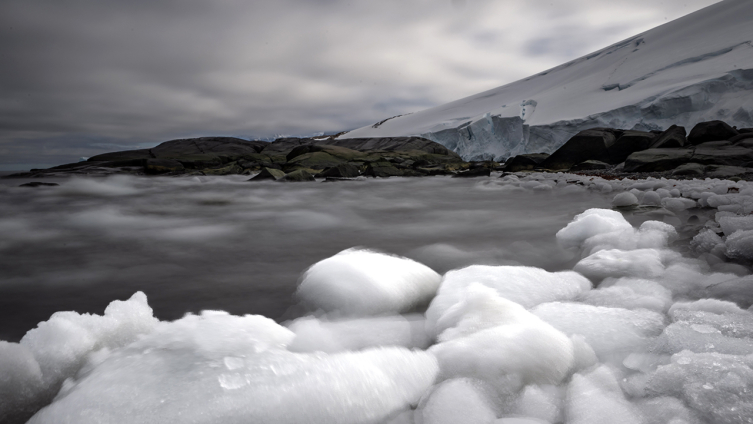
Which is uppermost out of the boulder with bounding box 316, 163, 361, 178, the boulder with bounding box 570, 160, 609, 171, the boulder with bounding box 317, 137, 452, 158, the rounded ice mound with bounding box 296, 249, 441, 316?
the boulder with bounding box 317, 137, 452, 158

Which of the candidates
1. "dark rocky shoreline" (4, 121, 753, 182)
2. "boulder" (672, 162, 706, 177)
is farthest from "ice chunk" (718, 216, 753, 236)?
"boulder" (672, 162, 706, 177)

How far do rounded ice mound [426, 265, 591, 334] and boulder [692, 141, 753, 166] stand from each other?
9365mm

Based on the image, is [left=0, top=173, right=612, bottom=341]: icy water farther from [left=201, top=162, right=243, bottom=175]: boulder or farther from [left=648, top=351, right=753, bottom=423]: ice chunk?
[left=201, top=162, right=243, bottom=175]: boulder

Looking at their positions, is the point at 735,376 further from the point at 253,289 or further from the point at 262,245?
the point at 262,245

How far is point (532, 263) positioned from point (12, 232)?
13.5 feet

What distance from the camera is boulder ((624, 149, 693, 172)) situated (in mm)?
8148

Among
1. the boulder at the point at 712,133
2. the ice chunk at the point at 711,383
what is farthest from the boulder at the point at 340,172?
the boulder at the point at 712,133

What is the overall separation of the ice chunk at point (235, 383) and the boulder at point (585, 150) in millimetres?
13954

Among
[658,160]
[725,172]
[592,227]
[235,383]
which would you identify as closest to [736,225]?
[592,227]

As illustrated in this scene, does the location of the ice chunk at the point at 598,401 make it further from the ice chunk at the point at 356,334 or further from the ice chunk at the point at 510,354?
the ice chunk at the point at 356,334

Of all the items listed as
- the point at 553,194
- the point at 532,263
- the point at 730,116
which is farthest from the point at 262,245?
the point at 730,116

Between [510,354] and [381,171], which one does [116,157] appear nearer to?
[381,171]

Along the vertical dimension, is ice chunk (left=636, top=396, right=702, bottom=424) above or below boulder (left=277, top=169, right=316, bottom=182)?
below

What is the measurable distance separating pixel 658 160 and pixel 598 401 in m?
10.1
